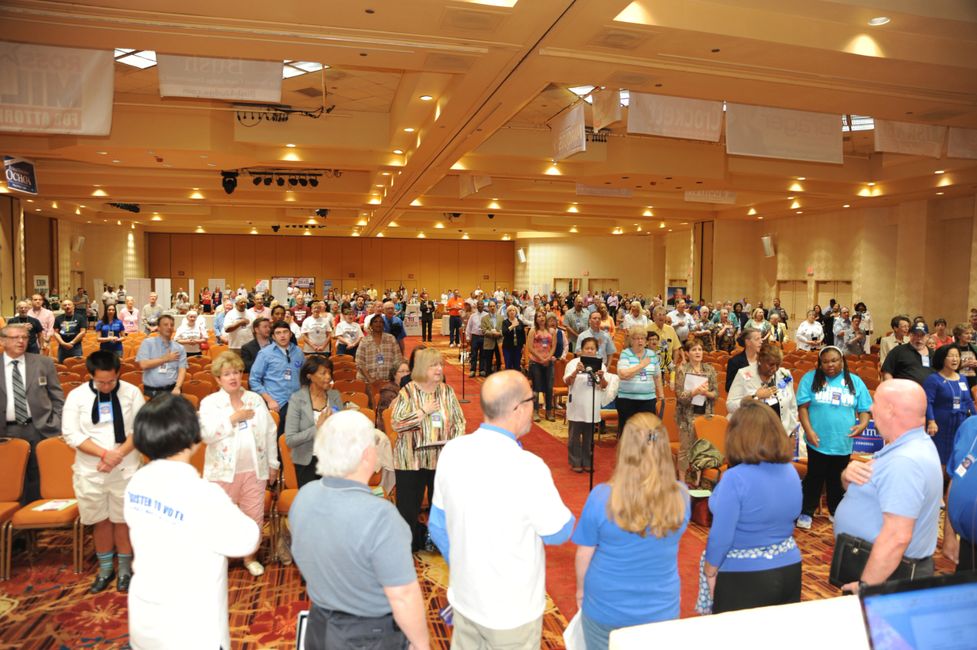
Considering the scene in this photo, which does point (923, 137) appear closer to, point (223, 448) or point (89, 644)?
point (223, 448)

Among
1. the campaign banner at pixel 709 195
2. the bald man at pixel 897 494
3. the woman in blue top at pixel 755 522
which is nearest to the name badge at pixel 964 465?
the bald man at pixel 897 494

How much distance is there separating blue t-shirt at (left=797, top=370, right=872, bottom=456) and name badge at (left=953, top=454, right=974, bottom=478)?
77.0 inches

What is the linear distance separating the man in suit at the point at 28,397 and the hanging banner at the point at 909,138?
1022 cm

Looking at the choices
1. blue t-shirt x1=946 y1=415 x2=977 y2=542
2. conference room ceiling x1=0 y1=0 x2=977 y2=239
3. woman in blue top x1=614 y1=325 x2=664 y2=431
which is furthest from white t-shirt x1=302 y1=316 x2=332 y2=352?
blue t-shirt x1=946 y1=415 x2=977 y2=542

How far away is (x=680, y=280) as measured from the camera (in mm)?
28188

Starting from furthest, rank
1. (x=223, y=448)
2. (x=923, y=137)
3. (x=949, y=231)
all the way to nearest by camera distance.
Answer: (x=949, y=231) → (x=923, y=137) → (x=223, y=448)

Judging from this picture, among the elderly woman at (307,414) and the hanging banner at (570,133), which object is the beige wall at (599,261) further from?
the elderly woman at (307,414)

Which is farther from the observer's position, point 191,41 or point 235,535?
point 191,41

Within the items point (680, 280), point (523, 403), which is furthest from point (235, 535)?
point (680, 280)

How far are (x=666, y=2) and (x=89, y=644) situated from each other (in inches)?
253

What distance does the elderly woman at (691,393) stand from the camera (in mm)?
6152

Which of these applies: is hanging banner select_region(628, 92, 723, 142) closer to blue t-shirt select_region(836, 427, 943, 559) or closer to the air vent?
the air vent

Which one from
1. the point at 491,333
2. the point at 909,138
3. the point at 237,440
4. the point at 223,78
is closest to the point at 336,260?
the point at 491,333

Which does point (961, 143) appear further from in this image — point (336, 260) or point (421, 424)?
point (336, 260)
